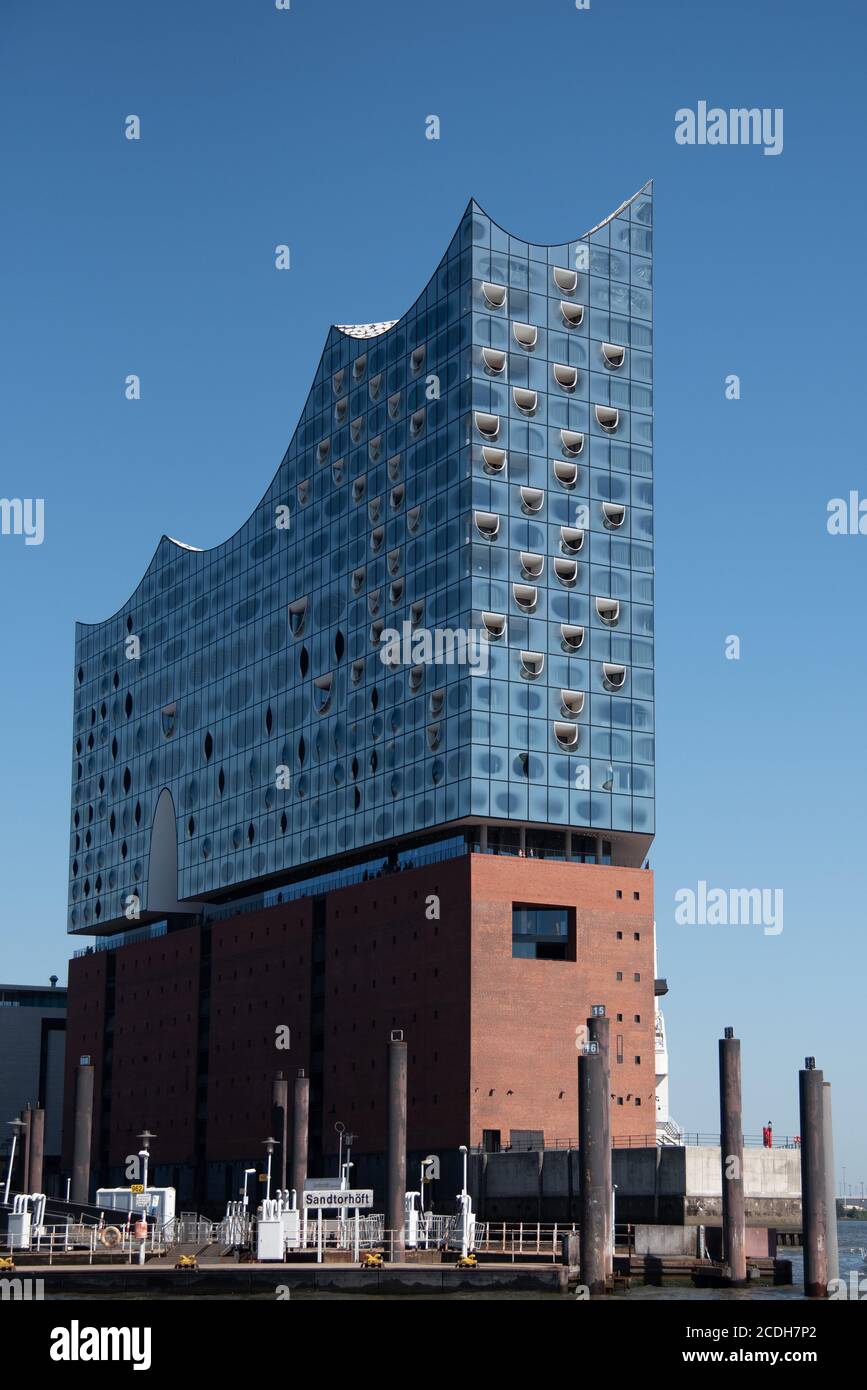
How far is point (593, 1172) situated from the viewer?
186 feet

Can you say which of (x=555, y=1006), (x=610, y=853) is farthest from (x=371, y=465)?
(x=555, y=1006)

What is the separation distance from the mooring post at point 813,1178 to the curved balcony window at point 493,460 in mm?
48229

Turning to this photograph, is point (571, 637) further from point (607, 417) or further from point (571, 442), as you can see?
point (607, 417)

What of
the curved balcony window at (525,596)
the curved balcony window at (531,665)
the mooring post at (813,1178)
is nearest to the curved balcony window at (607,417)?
the curved balcony window at (525,596)

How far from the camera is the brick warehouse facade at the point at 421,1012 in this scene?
92.6 m

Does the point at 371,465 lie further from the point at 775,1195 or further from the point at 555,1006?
the point at 775,1195

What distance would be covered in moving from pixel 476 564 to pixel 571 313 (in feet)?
52.0

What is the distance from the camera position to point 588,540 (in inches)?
3994

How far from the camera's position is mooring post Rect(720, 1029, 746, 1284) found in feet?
215

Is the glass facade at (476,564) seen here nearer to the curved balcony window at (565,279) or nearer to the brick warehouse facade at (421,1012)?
the curved balcony window at (565,279)

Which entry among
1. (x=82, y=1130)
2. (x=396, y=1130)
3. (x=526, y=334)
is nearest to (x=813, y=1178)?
(x=396, y=1130)

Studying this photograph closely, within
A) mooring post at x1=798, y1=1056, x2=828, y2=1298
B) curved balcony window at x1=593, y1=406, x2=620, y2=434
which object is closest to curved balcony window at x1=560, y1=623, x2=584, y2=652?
curved balcony window at x1=593, y1=406, x2=620, y2=434

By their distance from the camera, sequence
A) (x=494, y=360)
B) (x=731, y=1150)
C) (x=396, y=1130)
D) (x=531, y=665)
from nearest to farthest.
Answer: (x=396, y=1130)
(x=731, y=1150)
(x=531, y=665)
(x=494, y=360)
